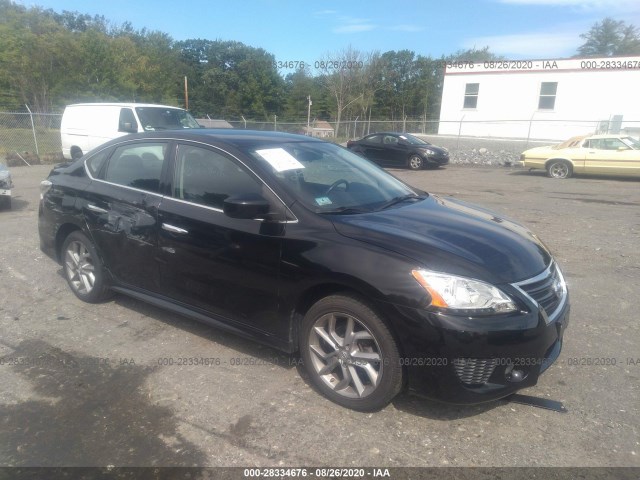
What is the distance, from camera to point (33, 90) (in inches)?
1353

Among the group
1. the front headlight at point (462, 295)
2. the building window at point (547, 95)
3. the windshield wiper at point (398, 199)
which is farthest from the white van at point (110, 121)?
the building window at point (547, 95)

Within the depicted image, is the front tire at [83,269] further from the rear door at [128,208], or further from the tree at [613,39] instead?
the tree at [613,39]

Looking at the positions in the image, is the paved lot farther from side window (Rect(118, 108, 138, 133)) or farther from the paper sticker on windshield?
side window (Rect(118, 108, 138, 133))

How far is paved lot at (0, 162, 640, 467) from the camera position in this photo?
8.69 feet

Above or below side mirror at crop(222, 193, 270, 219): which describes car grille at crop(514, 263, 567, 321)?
below

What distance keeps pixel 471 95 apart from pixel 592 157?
45.8 feet

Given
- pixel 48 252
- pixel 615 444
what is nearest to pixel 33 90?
pixel 48 252

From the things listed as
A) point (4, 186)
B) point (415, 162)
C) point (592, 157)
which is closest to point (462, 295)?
point (4, 186)

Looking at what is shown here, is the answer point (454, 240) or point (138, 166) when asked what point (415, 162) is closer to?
point (138, 166)

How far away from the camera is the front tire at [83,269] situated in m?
4.49

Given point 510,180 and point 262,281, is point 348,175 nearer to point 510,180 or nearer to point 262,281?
point 262,281

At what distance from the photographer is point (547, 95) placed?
2517 cm

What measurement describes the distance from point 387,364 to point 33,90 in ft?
130

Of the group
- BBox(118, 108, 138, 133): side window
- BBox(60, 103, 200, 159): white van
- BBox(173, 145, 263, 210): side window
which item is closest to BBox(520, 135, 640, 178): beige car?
BBox(60, 103, 200, 159): white van
